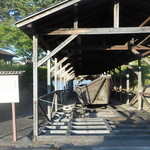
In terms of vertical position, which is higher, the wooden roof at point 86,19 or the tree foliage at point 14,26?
the tree foliage at point 14,26

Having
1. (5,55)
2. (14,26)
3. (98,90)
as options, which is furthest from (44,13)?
(5,55)

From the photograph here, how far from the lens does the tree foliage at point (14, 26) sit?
15238mm

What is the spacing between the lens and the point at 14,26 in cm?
1605

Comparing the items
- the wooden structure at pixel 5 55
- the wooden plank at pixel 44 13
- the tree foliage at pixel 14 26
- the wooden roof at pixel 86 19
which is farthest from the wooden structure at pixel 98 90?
the wooden structure at pixel 5 55

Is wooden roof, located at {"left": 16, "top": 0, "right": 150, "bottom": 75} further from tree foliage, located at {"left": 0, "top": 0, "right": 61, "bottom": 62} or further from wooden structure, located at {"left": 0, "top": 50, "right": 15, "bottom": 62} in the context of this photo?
wooden structure, located at {"left": 0, "top": 50, "right": 15, "bottom": 62}

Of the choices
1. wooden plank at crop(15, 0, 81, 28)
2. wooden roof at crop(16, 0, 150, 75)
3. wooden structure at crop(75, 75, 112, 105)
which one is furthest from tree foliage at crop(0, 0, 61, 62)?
wooden plank at crop(15, 0, 81, 28)

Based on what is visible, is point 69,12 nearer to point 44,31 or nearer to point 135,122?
point 44,31

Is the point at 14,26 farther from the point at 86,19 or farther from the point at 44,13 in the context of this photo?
the point at 44,13

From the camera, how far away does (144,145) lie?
3795 mm

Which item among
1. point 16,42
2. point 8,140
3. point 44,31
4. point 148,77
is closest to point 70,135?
point 8,140

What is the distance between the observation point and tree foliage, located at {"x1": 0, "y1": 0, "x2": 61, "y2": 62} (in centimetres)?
1524

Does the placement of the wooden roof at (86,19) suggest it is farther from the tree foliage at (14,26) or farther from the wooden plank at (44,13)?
the tree foliage at (14,26)

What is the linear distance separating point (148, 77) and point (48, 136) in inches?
437

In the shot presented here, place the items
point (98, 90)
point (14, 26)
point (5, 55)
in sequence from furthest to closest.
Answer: point (5, 55) → point (14, 26) → point (98, 90)
